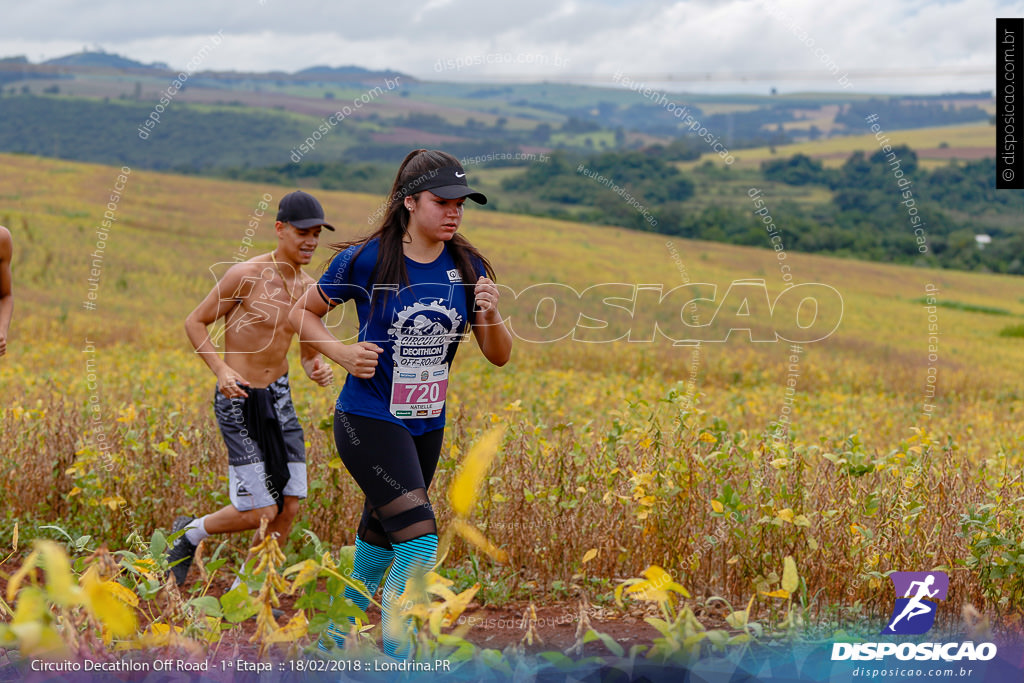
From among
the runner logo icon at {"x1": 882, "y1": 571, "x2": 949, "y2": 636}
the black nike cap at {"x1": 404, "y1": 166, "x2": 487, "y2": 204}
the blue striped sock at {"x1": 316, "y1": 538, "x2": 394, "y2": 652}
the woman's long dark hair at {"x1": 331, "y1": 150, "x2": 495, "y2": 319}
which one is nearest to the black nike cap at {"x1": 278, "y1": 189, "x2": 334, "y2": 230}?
the woman's long dark hair at {"x1": 331, "y1": 150, "x2": 495, "y2": 319}

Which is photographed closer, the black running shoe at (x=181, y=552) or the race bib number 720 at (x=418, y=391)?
the race bib number 720 at (x=418, y=391)

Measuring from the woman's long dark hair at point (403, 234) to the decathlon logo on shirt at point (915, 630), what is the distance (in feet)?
6.28

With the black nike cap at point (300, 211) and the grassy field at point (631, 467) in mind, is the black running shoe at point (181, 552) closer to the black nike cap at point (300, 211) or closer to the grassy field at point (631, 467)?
the grassy field at point (631, 467)

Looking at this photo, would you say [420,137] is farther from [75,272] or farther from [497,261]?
[75,272]

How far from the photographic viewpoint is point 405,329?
3635 millimetres

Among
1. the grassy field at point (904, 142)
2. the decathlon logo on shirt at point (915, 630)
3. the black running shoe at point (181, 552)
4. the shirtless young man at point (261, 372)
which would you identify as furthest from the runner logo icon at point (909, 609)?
the grassy field at point (904, 142)

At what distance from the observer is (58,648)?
1630 mm

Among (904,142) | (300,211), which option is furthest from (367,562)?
(904,142)

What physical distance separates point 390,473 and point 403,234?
96 cm

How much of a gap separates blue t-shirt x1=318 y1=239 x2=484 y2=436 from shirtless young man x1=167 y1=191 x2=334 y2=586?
1006 millimetres

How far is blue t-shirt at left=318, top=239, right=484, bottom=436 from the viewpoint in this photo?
11.9 feet

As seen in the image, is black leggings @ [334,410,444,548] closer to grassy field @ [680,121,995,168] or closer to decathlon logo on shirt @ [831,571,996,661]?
decathlon logo on shirt @ [831,571,996,661]

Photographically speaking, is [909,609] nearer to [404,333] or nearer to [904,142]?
[404,333]

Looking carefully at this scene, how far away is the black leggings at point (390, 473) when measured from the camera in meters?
3.56
